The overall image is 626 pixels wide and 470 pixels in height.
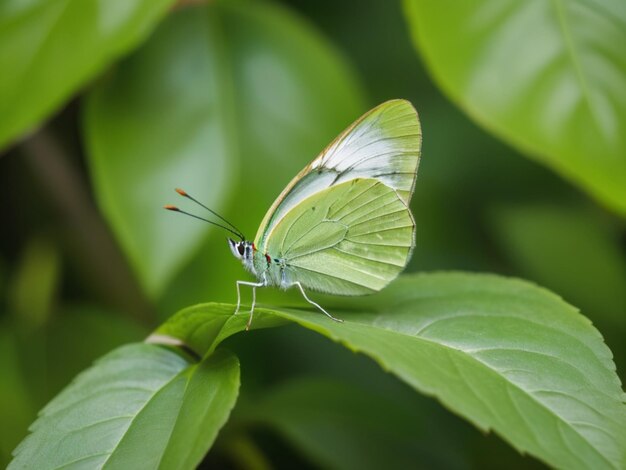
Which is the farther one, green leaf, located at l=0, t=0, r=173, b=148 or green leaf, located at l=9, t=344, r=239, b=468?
green leaf, located at l=0, t=0, r=173, b=148

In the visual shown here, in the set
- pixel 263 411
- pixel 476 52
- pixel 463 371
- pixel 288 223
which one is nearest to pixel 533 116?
pixel 476 52

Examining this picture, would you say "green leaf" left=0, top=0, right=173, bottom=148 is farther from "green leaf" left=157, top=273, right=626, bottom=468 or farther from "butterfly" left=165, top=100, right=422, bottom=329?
"green leaf" left=157, top=273, right=626, bottom=468

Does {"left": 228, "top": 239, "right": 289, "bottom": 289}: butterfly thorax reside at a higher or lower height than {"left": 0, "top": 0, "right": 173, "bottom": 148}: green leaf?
lower

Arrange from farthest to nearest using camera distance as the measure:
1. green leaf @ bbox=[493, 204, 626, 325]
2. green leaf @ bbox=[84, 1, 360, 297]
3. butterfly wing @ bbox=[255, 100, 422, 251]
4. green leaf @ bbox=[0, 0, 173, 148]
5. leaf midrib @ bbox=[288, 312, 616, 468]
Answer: green leaf @ bbox=[493, 204, 626, 325]
green leaf @ bbox=[84, 1, 360, 297]
green leaf @ bbox=[0, 0, 173, 148]
butterfly wing @ bbox=[255, 100, 422, 251]
leaf midrib @ bbox=[288, 312, 616, 468]

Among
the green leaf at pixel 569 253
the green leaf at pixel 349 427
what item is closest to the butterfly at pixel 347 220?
the green leaf at pixel 349 427

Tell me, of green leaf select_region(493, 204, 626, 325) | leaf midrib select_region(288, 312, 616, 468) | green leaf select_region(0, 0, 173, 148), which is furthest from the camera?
green leaf select_region(493, 204, 626, 325)

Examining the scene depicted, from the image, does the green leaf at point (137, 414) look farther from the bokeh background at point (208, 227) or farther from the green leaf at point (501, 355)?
the bokeh background at point (208, 227)

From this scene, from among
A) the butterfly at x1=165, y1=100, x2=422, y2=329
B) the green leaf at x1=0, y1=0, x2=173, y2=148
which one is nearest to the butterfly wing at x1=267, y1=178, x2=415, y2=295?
the butterfly at x1=165, y1=100, x2=422, y2=329

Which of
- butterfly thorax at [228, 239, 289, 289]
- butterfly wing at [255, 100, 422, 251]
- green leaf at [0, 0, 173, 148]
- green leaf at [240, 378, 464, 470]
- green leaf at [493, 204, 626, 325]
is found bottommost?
green leaf at [240, 378, 464, 470]
